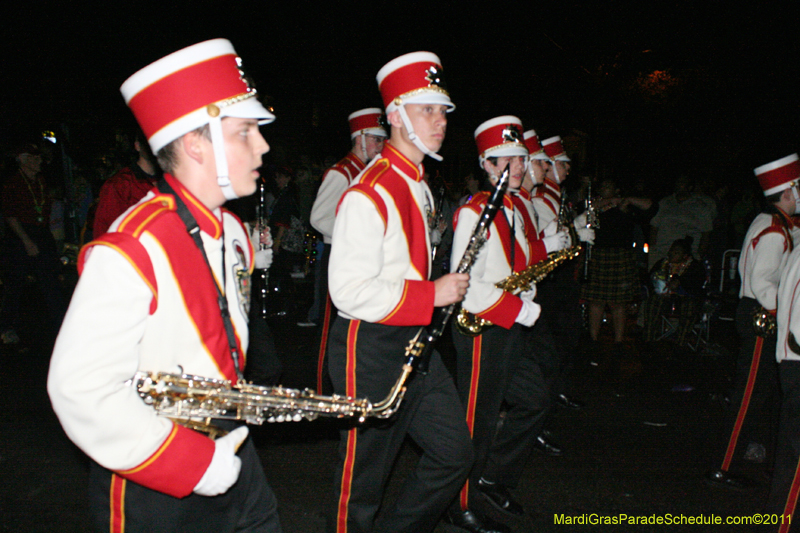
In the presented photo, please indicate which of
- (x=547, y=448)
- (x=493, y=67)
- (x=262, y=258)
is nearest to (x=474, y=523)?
(x=547, y=448)

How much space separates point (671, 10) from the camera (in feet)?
55.5

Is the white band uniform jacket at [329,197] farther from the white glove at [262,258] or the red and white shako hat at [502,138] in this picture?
the red and white shako hat at [502,138]

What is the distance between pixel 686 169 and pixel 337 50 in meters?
12.9

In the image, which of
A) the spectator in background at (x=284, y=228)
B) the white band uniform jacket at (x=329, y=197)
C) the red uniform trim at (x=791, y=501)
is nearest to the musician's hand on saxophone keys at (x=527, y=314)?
the red uniform trim at (x=791, y=501)

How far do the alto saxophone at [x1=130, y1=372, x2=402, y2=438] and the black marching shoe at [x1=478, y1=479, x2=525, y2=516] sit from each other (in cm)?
224

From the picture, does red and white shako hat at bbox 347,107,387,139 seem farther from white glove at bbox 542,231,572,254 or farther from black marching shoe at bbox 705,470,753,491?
black marching shoe at bbox 705,470,753,491

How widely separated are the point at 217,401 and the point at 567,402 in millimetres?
4873

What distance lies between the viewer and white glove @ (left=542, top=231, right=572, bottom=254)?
483 cm

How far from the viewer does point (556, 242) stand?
4.86 m

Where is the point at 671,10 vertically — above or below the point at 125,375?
above

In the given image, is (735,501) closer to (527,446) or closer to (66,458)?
(527,446)

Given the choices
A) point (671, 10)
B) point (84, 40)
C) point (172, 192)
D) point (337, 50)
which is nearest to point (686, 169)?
point (671, 10)

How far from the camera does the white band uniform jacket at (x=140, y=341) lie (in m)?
1.54

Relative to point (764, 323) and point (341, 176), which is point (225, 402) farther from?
point (341, 176)
